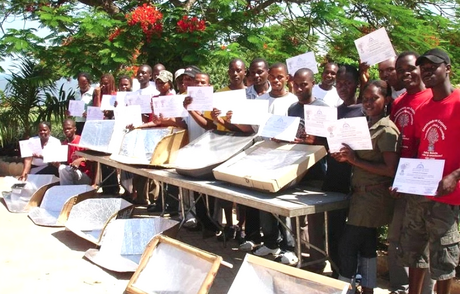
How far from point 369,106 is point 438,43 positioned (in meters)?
4.36

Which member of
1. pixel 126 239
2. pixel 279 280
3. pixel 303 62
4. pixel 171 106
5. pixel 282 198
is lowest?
pixel 126 239

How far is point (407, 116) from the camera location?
3.89 m

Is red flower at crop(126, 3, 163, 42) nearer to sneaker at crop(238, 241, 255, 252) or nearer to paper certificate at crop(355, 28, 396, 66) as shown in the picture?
sneaker at crop(238, 241, 255, 252)

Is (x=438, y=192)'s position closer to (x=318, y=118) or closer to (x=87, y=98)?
(x=318, y=118)

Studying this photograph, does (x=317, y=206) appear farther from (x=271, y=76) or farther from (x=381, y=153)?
(x=271, y=76)

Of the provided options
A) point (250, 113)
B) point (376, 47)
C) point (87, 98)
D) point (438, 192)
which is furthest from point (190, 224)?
point (438, 192)

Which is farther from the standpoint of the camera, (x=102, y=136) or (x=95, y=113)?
(x=95, y=113)

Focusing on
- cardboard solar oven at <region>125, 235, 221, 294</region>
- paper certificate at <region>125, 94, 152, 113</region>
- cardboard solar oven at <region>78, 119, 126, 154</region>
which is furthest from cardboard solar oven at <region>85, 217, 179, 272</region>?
paper certificate at <region>125, 94, 152, 113</region>

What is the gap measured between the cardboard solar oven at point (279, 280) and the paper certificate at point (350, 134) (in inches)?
35.7

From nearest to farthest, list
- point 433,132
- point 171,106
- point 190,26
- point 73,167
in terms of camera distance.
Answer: point 433,132 < point 171,106 < point 73,167 < point 190,26

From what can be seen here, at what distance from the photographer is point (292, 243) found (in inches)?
212

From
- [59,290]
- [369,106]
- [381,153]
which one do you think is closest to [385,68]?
[369,106]

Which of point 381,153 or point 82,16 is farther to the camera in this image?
point 82,16

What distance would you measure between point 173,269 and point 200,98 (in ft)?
5.87
